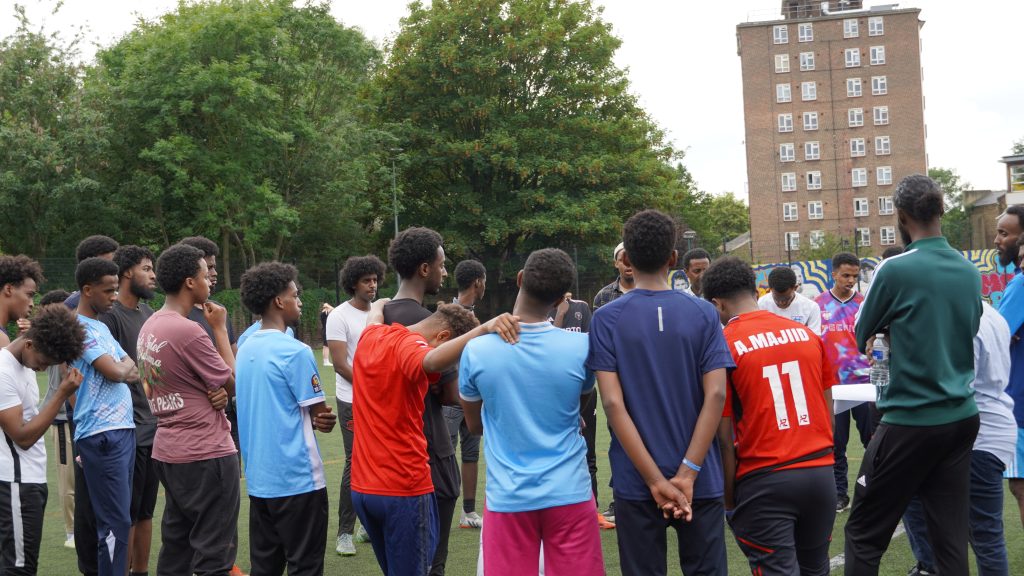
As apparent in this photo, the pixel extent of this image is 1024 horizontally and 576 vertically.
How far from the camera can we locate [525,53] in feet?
137

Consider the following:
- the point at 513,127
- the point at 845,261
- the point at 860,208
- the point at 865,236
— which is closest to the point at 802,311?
the point at 845,261

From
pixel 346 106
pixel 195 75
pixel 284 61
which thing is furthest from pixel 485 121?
pixel 195 75

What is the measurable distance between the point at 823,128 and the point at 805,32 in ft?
27.2

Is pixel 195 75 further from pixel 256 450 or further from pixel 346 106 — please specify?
pixel 256 450

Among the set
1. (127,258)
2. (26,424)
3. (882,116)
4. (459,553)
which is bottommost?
(459,553)

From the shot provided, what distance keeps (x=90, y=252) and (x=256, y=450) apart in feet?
7.52

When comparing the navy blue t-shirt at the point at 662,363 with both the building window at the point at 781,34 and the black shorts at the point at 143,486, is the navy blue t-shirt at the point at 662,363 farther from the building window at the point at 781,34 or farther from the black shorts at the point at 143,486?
the building window at the point at 781,34

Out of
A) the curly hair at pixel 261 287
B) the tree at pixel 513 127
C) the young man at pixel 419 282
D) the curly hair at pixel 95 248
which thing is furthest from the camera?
the tree at pixel 513 127

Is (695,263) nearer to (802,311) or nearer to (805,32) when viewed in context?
(802,311)

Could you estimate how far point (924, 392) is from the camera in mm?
4172

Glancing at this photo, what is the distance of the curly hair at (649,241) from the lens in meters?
3.84

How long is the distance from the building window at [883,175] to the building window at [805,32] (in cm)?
1246

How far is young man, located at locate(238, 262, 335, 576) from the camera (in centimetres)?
465

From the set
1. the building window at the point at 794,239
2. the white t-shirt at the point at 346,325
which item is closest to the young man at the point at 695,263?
the white t-shirt at the point at 346,325
